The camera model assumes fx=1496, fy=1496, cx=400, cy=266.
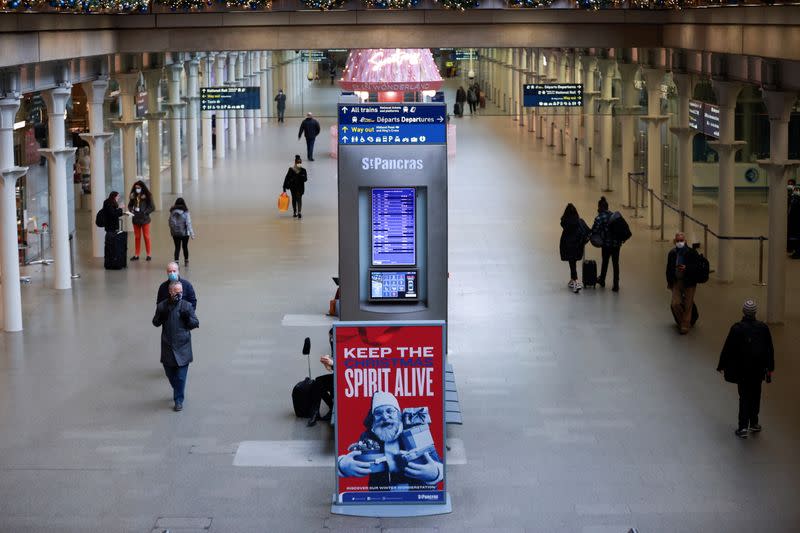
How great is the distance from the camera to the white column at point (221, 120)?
38.5 m

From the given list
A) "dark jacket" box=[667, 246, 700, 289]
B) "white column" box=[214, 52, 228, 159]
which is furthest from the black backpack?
"white column" box=[214, 52, 228, 159]

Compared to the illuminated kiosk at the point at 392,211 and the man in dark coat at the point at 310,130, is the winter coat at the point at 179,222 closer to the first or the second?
the illuminated kiosk at the point at 392,211

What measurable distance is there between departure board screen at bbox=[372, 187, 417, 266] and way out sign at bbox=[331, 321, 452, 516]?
5181mm

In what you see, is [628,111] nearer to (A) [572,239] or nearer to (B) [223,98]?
(B) [223,98]

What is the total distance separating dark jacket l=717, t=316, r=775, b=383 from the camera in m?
14.1

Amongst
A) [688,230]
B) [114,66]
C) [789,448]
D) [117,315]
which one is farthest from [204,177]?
[789,448]

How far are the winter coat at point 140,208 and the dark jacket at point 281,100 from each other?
731cm

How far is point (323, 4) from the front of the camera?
84.4ft

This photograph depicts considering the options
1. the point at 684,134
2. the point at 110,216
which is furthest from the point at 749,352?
the point at 110,216

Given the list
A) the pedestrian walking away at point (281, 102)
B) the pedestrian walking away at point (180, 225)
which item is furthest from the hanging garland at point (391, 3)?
the pedestrian walking away at point (281, 102)

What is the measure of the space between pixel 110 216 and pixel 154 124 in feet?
24.3

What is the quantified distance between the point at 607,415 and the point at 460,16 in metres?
13.3

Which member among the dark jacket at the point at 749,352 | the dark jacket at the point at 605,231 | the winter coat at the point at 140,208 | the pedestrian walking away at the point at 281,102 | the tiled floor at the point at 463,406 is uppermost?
the pedestrian walking away at the point at 281,102

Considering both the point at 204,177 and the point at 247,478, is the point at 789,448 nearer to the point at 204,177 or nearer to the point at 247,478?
the point at 247,478
